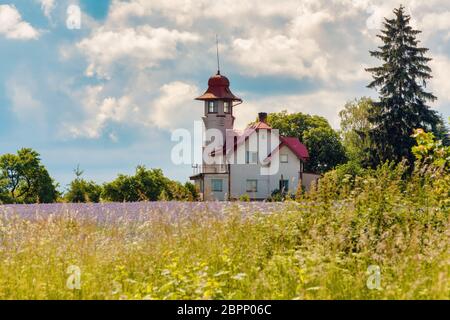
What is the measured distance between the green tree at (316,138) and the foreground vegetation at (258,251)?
5361cm

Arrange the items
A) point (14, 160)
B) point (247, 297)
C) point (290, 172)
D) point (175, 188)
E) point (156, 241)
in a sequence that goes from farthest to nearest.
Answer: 1. point (290, 172)
2. point (14, 160)
3. point (175, 188)
4. point (156, 241)
5. point (247, 297)

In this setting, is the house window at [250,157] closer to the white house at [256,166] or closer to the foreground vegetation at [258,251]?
the white house at [256,166]

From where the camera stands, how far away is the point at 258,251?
9.41 metres

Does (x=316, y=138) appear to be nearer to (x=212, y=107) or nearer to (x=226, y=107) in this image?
(x=226, y=107)

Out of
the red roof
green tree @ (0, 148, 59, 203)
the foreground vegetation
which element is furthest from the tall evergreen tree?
the foreground vegetation

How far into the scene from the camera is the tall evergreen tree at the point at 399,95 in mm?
45969

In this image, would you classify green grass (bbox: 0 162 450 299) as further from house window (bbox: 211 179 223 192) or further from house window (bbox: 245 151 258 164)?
house window (bbox: 245 151 258 164)

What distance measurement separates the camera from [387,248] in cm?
899

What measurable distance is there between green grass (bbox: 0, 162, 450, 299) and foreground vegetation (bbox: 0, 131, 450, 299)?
2 cm

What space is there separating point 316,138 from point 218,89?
1212 centimetres
